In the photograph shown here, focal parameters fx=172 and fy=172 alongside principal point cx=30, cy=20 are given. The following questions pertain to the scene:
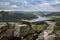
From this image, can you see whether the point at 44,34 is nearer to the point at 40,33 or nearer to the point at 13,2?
the point at 40,33

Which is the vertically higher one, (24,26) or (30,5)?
(30,5)

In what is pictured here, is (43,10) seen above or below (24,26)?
above

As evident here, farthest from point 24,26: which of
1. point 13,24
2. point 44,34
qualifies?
point 44,34

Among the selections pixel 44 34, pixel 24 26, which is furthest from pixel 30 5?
pixel 44 34

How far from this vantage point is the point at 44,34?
5688 millimetres

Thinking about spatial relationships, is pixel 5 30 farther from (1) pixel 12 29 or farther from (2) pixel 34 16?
(2) pixel 34 16

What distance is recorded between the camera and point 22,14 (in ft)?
19.7

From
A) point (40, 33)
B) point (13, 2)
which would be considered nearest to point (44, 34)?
point (40, 33)

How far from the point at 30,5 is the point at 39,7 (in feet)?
1.07

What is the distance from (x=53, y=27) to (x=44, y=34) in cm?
41

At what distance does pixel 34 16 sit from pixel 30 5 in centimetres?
43

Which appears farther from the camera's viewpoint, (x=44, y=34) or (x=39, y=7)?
(x=39, y=7)

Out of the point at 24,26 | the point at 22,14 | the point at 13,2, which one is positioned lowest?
the point at 24,26

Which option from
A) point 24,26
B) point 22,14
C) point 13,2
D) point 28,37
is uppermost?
point 13,2
